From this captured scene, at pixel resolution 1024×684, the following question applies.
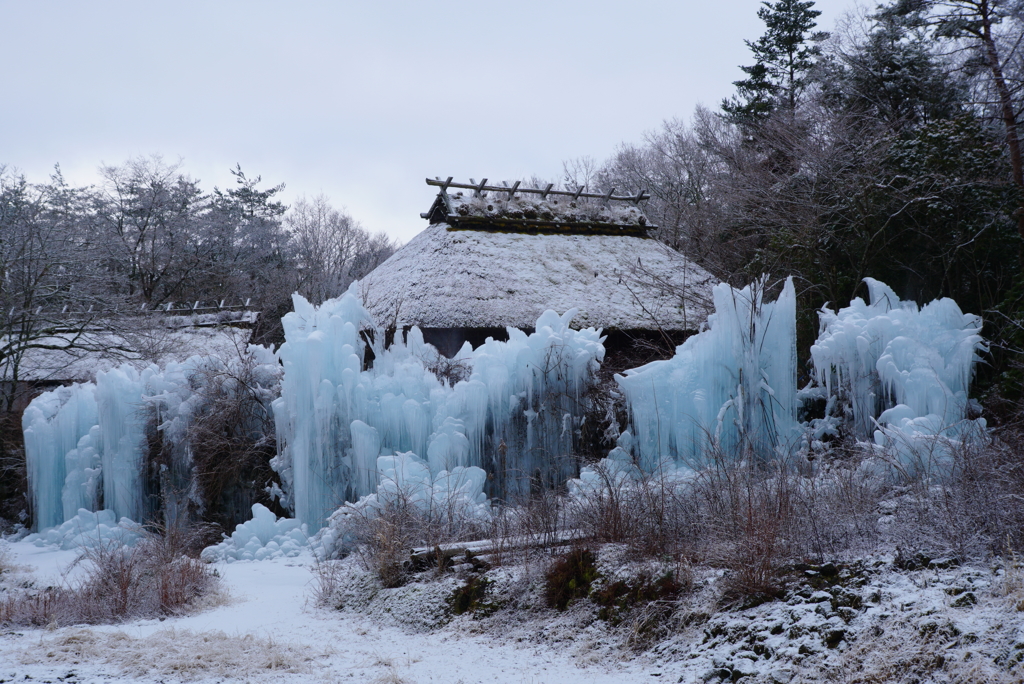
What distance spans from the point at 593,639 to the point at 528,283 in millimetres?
9690

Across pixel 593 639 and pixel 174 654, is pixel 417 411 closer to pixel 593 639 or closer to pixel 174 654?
pixel 174 654

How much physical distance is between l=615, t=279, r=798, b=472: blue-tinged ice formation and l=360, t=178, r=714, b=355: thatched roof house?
126 inches

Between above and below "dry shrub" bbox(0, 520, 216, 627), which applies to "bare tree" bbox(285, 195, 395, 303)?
above

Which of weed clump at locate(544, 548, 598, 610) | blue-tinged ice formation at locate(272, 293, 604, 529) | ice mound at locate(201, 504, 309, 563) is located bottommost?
ice mound at locate(201, 504, 309, 563)

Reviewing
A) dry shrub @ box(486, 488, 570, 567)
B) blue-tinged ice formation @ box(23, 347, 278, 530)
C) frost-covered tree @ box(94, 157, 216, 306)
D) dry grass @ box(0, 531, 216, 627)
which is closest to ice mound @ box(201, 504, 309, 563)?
blue-tinged ice formation @ box(23, 347, 278, 530)

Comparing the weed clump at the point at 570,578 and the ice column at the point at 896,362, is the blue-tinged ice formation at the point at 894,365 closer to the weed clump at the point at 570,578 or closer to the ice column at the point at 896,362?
the ice column at the point at 896,362

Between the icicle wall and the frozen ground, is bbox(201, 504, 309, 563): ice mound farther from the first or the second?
the frozen ground

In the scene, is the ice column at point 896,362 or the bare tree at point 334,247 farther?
the bare tree at point 334,247

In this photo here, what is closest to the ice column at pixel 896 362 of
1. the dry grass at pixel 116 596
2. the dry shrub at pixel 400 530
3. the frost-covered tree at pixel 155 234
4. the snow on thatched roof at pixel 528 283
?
the snow on thatched roof at pixel 528 283

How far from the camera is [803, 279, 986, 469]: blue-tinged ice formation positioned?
8586 mm

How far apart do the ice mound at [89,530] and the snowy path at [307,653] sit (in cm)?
456

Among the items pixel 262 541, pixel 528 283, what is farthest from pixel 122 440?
pixel 528 283

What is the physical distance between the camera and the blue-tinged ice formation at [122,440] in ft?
35.9

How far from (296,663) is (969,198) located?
33.3ft
